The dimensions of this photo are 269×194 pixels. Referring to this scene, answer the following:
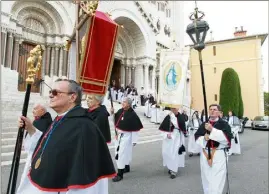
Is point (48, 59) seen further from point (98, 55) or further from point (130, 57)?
point (98, 55)

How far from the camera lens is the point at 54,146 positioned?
86.5 inches

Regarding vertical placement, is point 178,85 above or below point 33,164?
above

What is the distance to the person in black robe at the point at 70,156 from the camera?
2.13 metres

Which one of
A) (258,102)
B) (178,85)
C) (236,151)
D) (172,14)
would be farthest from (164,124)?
(172,14)

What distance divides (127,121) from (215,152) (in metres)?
2.89

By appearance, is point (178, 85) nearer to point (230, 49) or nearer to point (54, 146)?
point (54, 146)

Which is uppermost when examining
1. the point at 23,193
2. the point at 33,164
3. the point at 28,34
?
the point at 28,34

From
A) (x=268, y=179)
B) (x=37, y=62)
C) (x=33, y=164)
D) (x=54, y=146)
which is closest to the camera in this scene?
(x=54, y=146)

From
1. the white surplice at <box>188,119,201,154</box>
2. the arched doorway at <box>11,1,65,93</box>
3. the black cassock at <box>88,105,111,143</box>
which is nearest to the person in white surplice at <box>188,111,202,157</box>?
the white surplice at <box>188,119,201,154</box>

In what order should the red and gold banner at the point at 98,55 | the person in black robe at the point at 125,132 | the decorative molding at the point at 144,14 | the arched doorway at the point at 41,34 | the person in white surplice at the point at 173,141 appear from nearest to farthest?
1. the red and gold banner at the point at 98,55
2. the person in black robe at the point at 125,132
3. the person in white surplice at the point at 173,141
4. the arched doorway at the point at 41,34
5. the decorative molding at the point at 144,14

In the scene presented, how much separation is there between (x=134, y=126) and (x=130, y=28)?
59.0ft

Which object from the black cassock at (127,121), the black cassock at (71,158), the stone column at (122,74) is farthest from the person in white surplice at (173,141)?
the stone column at (122,74)

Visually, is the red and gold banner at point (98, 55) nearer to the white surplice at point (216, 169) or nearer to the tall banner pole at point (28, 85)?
the tall banner pole at point (28, 85)

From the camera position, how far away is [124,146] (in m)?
6.87
